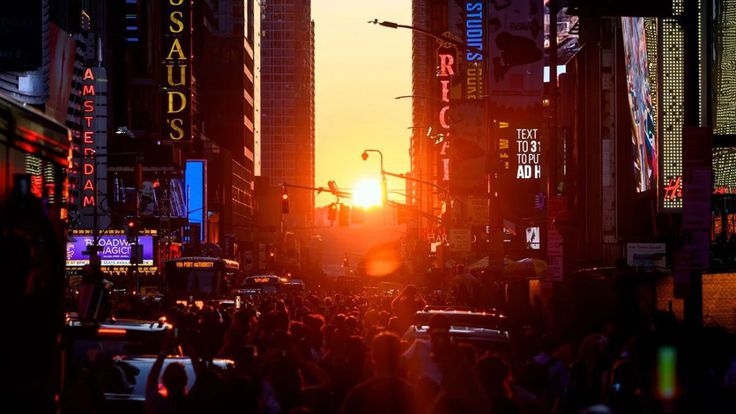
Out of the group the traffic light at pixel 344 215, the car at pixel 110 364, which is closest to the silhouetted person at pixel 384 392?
the car at pixel 110 364

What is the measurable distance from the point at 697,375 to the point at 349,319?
33.2ft

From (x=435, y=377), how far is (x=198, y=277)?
4117 cm

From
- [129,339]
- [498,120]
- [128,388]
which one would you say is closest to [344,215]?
[498,120]

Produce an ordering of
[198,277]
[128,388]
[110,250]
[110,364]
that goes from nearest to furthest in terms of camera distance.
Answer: [128,388] → [110,364] → [198,277] → [110,250]

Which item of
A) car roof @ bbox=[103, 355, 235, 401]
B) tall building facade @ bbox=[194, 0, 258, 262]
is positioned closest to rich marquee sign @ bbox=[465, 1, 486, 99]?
car roof @ bbox=[103, 355, 235, 401]

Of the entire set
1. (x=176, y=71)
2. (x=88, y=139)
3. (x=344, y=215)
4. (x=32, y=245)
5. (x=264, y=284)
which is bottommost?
(x=264, y=284)

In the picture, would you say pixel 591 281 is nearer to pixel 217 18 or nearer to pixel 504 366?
pixel 504 366

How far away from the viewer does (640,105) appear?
117 feet

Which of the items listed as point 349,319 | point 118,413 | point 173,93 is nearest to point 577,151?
point 349,319

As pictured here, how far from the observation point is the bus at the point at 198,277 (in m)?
54.7

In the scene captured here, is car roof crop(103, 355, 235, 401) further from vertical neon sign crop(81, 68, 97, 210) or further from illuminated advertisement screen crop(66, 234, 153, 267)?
vertical neon sign crop(81, 68, 97, 210)

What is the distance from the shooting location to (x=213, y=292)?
5456cm

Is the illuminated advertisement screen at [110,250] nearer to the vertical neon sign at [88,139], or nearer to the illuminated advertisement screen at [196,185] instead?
the vertical neon sign at [88,139]

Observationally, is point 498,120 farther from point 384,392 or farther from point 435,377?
point 384,392
